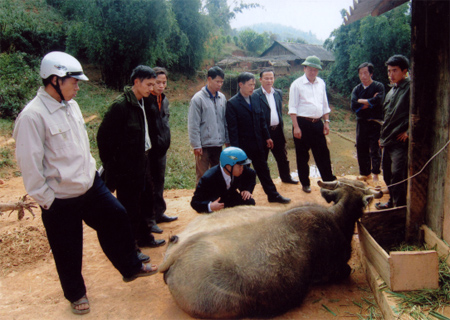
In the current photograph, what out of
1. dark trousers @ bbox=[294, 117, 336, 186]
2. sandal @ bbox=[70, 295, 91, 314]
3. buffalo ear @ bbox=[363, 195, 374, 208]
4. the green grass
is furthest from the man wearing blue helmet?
the green grass

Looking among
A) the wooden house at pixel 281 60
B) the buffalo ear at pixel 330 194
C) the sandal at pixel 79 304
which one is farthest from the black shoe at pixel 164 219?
the wooden house at pixel 281 60

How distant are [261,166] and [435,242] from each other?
311cm

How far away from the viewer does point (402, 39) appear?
20.1 meters

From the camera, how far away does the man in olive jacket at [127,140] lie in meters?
3.88

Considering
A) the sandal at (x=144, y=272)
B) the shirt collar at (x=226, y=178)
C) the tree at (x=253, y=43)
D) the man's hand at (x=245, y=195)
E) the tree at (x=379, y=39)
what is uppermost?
the tree at (x=253, y=43)

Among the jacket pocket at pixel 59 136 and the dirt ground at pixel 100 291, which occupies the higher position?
the jacket pocket at pixel 59 136

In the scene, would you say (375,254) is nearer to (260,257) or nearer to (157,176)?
(260,257)

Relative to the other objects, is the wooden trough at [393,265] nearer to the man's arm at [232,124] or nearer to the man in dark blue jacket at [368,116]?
the man's arm at [232,124]

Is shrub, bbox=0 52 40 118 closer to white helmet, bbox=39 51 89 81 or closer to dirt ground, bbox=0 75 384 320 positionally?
dirt ground, bbox=0 75 384 320

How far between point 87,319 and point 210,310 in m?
1.20

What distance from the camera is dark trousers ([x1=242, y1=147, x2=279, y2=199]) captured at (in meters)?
5.89

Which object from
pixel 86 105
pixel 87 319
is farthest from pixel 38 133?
pixel 86 105

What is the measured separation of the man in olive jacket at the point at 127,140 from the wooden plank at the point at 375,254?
105 inches

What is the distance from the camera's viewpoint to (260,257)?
10.0 feet
